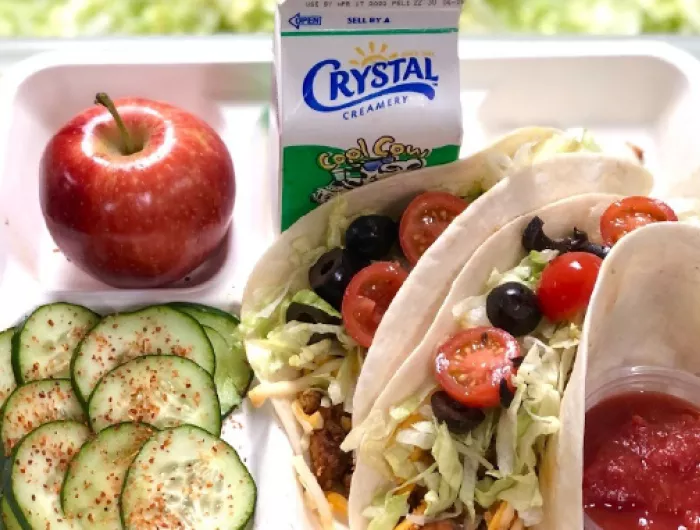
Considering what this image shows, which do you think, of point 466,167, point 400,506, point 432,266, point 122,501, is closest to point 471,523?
point 400,506

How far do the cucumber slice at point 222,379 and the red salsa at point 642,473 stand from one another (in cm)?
86

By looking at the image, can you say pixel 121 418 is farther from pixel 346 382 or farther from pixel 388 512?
pixel 388 512

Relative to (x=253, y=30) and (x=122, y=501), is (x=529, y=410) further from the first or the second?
(x=253, y=30)

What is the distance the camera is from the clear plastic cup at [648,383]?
1935 millimetres

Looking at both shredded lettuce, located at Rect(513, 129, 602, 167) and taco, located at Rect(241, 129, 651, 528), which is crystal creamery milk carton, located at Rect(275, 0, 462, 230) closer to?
taco, located at Rect(241, 129, 651, 528)

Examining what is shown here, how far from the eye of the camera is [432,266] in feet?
6.04

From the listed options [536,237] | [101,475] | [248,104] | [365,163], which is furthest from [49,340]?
[536,237]

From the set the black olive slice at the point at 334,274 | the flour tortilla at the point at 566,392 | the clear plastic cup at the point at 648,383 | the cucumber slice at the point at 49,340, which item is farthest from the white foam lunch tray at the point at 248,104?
the clear plastic cup at the point at 648,383

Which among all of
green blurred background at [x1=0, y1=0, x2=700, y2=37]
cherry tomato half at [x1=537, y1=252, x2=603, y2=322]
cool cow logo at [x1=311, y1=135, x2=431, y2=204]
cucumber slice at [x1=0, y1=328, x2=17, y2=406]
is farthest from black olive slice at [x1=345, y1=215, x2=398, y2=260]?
green blurred background at [x1=0, y1=0, x2=700, y2=37]

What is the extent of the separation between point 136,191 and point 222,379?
1.72 ft

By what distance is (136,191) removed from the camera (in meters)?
1.99

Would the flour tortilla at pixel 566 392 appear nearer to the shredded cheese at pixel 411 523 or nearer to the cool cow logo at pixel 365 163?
the shredded cheese at pixel 411 523

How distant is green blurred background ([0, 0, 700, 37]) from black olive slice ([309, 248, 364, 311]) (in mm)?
1053

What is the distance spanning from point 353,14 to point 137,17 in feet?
3.95
